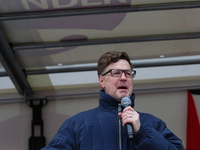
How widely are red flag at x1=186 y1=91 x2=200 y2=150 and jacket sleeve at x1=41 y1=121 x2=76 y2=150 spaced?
3.72 metres

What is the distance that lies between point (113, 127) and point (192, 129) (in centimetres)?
366

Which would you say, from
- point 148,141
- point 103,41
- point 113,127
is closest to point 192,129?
point 103,41

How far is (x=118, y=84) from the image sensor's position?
1950 millimetres

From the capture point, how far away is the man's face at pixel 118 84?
192cm

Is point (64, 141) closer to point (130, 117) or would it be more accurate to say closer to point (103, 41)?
point (130, 117)

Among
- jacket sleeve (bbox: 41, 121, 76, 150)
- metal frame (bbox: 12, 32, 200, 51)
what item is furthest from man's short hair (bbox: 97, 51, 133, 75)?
metal frame (bbox: 12, 32, 200, 51)

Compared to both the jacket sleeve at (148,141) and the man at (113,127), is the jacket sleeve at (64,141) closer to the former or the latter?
the man at (113,127)

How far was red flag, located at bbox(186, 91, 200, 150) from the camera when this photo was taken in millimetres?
5035

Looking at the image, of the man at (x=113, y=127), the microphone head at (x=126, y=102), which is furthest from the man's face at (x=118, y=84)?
the microphone head at (x=126, y=102)

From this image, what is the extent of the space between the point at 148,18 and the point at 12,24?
71.4 inches

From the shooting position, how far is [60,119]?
205 inches

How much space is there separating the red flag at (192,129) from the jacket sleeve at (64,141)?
147 inches

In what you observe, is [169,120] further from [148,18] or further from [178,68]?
[148,18]

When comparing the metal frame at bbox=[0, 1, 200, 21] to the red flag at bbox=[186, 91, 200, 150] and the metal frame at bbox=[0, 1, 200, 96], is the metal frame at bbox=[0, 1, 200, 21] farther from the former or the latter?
the red flag at bbox=[186, 91, 200, 150]
